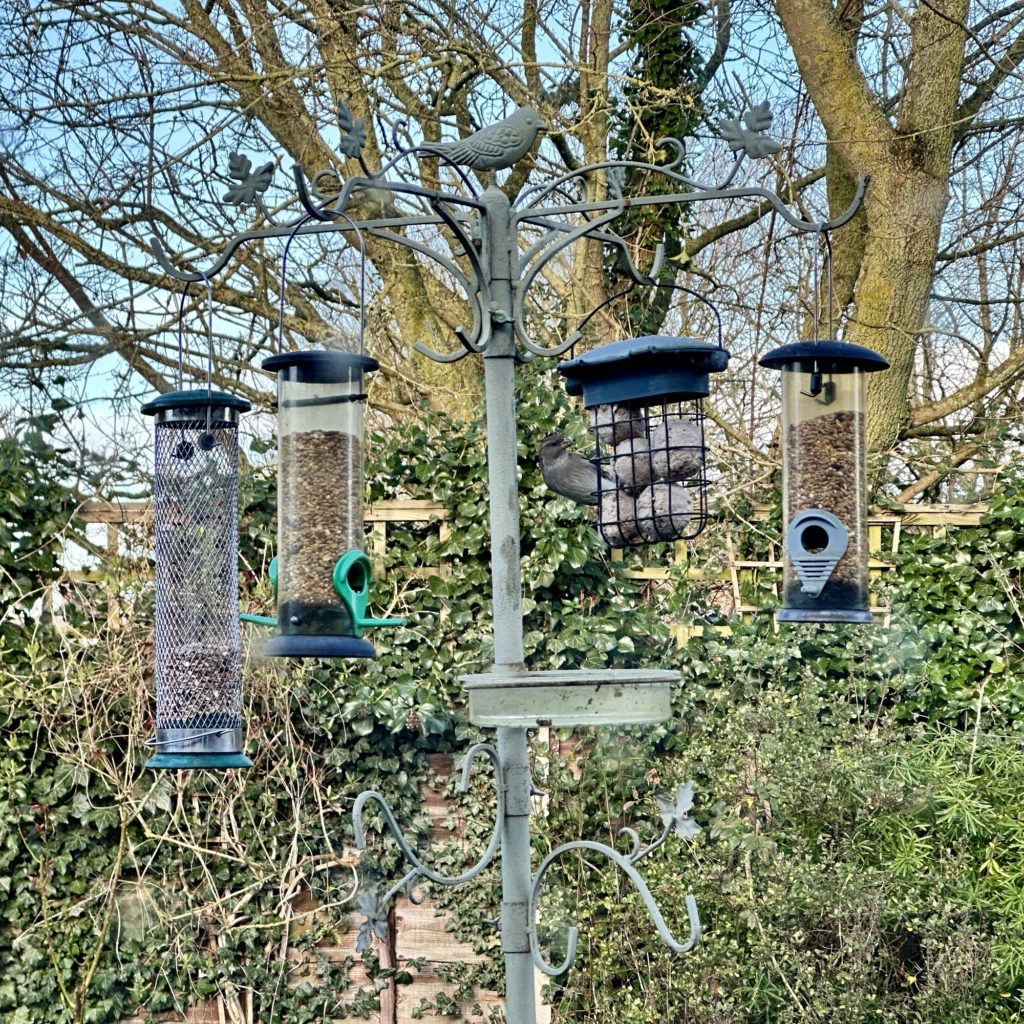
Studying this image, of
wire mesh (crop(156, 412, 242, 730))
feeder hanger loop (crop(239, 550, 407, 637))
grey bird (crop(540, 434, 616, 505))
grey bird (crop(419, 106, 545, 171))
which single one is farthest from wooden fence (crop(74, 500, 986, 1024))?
grey bird (crop(419, 106, 545, 171))

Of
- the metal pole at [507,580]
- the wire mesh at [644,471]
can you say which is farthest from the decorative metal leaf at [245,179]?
the wire mesh at [644,471]

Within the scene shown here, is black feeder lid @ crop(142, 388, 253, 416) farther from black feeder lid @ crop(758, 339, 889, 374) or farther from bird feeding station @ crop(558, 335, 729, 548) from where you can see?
black feeder lid @ crop(758, 339, 889, 374)

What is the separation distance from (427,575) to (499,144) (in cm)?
320

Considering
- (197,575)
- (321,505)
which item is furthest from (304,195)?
(197,575)

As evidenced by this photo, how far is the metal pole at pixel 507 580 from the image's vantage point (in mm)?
2652

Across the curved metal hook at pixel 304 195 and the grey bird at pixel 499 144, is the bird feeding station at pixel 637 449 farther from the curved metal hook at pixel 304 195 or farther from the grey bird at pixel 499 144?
the curved metal hook at pixel 304 195

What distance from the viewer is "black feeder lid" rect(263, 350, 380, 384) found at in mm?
2980

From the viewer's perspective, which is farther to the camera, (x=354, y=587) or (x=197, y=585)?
(x=197, y=585)

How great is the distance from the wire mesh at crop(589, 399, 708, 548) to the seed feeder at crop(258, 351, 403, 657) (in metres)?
0.56

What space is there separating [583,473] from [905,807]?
2.44 m

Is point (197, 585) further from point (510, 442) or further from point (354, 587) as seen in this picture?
point (510, 442)

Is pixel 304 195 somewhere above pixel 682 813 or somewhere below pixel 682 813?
above

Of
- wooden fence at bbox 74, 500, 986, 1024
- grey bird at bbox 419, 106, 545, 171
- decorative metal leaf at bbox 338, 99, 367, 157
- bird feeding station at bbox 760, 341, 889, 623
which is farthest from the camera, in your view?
wooden fence at bbox 74, 500, 986, 1024

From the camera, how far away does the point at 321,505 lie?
3139 mm
